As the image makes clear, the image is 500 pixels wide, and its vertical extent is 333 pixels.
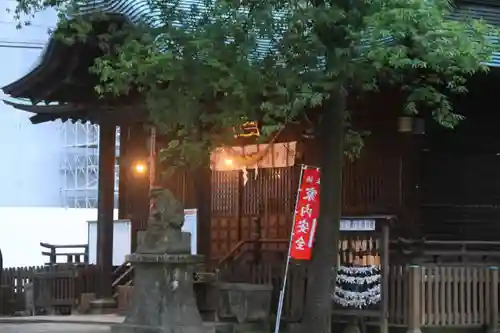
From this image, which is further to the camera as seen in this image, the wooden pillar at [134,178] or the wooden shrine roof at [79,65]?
the wooden pillar at [134,178]

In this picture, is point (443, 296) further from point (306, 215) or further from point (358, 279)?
point (306, 215)

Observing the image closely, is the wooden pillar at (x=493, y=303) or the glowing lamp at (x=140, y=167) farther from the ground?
the glowing lamp at (x=140, y=167)

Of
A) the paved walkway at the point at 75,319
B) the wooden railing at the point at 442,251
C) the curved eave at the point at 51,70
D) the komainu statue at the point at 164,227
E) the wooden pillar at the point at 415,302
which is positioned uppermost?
the curved eave at the point at 51,70

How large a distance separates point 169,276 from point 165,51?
361cm


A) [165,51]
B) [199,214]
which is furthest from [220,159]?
[165,51]

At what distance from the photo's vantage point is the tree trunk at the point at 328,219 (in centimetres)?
1159

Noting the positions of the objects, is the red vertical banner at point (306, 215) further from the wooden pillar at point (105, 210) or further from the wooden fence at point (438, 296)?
the wooden pillar at point (105, 210)

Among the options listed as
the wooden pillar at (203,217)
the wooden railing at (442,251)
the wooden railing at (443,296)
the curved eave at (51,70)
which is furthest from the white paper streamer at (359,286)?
the curved eave at (51,70)

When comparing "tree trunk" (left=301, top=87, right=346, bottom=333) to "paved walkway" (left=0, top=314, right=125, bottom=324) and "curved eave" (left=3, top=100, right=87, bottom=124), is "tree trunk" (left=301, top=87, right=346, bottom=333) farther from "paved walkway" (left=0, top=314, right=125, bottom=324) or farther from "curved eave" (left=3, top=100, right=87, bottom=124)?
"curved eave" (left=3, top=100, right=87, bottom=124)

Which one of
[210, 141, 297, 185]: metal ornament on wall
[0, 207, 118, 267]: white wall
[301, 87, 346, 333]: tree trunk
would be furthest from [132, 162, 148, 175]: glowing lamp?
[0, 207, 118, 267]: white wall

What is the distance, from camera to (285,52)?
1084 cm

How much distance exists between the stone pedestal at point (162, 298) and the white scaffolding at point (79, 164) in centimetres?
2513

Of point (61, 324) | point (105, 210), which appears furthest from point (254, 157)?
point (61, 324)

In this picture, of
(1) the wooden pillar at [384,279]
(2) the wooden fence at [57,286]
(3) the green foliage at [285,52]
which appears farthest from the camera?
(2) the wooden fence at [57,286]
